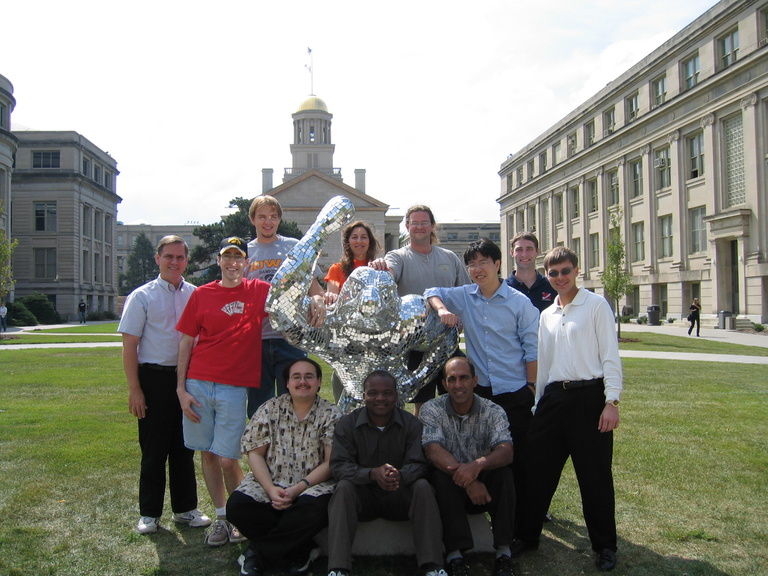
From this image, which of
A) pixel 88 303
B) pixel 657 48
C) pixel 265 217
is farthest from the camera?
pixel 88 303

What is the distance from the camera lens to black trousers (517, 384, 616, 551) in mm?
3811

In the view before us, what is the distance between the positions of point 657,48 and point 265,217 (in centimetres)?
3335

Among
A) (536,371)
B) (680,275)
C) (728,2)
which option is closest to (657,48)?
(728,2)

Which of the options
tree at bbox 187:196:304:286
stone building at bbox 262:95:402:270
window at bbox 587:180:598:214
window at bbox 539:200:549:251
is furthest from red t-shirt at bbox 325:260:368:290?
window at bbox 539:200:549:251

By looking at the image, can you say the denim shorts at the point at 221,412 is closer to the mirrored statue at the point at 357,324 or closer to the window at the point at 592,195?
the mirrored statue at the point at 357,324

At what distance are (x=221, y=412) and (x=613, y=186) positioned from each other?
3727cm

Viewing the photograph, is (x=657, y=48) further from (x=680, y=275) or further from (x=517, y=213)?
(x=517, y=213)

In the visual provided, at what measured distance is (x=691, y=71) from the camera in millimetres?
29469

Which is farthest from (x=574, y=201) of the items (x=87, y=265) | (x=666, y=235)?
(x=87, y=265)

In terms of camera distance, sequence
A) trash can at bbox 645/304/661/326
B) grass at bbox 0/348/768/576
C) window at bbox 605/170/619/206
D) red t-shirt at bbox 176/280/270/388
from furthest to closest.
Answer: window at bbox 605/170/619/206 → trash can at bbox 645/304/661/326 → red t-shirt at bbox 176/280/270/388 → grass at bbox 0/348/768/576

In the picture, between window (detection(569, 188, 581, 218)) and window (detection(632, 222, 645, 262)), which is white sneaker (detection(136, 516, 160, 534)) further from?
window (detection(569, 188, 581, 218))

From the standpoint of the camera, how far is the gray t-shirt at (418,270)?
4672 millimetres

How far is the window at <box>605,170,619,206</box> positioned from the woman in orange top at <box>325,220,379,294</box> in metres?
35.5

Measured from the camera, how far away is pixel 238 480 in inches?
168
